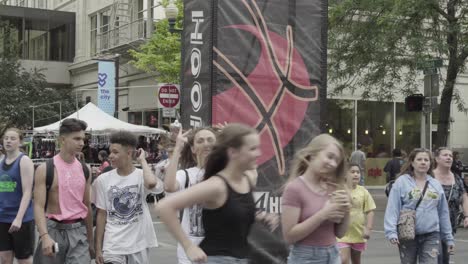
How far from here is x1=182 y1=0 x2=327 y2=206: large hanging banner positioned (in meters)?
6.98

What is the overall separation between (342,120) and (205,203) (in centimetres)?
2649

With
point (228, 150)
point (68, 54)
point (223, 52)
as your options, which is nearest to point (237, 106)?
point (223, 52)

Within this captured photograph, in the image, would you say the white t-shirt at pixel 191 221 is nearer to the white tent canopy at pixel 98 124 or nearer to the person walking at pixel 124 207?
the person walking at pixel 124 207

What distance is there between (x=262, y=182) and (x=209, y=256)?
3208mm

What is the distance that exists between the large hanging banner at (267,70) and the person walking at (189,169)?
0.93 m

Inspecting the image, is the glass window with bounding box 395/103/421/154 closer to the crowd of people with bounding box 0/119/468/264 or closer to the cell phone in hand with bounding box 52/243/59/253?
the crowd of people with bounding box 0/119/468/264

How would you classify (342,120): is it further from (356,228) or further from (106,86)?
(356,228)

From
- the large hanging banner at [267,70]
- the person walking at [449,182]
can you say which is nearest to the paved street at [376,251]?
the person walking at [449,182]

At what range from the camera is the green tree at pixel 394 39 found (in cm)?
1742

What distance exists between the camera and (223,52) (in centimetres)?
698

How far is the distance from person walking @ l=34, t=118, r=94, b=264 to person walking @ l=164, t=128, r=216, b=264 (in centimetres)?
93

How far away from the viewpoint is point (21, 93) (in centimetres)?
3541

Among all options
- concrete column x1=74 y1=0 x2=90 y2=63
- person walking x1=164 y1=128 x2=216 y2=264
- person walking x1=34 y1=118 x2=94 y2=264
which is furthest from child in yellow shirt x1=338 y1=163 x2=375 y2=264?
concrete column x1=74 y1=0 x2=90 y2=63

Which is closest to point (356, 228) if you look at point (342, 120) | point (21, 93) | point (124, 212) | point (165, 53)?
point (124, 212)
